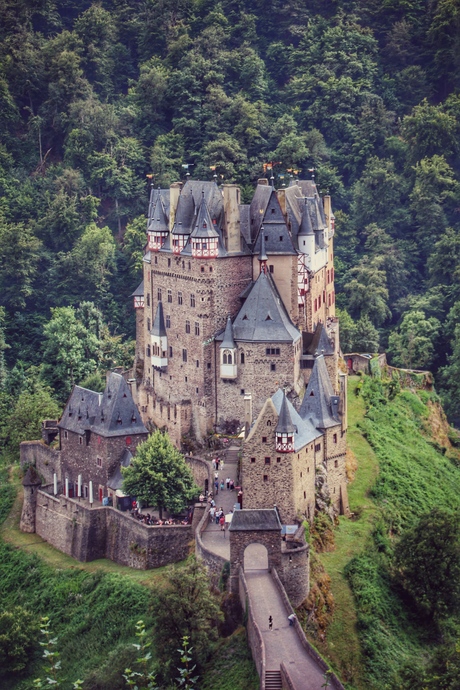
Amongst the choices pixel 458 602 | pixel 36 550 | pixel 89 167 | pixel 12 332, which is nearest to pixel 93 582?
pixel 36 550

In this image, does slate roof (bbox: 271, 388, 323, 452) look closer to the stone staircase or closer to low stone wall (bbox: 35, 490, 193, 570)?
low stone wall (bbox: 35, 490, 193, 570)

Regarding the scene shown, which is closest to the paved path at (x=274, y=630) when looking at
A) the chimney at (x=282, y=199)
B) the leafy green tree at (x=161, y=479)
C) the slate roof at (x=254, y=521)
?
the slate roof at (x=254, y=521)

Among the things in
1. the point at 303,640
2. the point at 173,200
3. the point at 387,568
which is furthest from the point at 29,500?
the point at 303,640

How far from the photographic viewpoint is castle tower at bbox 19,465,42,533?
7888cm

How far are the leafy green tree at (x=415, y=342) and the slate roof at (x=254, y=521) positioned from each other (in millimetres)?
46043

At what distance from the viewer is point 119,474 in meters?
74.8

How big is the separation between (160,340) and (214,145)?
33296 millimetres

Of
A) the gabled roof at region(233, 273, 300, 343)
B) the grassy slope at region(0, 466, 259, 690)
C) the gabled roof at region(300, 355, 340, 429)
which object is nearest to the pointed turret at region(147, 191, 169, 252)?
the gabled roof at region(233, 273, 300, 343)

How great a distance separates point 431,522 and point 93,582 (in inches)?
665

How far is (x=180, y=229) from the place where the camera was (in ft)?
258

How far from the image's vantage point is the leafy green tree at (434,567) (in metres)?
67.3

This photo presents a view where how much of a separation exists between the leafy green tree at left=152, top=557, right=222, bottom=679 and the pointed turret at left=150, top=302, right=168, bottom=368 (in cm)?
2194

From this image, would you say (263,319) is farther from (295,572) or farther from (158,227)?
(295,572)

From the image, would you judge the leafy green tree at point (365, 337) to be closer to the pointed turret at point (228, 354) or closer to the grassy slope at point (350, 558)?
the grassy slope at point (350, 558)
